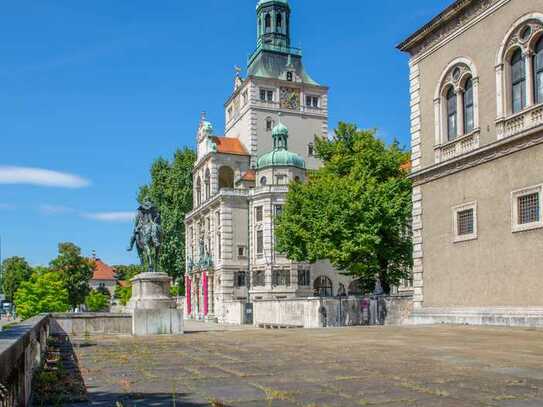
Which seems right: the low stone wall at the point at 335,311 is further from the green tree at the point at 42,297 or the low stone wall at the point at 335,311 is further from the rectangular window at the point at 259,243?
the green tree at the point at 42,297

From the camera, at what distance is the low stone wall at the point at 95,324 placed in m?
22.3

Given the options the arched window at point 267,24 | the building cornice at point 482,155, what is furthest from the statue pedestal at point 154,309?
the arched window at point 267,24

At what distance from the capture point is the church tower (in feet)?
216

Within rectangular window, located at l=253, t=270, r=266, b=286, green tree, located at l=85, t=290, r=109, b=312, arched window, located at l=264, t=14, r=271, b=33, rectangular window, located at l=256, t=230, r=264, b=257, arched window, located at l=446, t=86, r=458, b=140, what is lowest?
green tree, located at l=85, t=290, r=109, b=312

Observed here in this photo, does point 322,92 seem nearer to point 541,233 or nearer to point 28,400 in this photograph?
point 541,233

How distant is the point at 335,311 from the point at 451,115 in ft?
49.4

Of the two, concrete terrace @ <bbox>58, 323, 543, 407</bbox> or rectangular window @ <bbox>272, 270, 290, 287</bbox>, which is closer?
concrete terrace @ <bbox>58, 323, 543, 407</bbox>

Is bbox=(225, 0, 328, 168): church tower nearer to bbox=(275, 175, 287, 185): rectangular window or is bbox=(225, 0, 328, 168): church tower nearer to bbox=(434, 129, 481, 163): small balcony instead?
bbox=(275, 175, 287, 185): rectangular window

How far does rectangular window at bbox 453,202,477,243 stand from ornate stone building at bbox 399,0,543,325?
0.04 metres

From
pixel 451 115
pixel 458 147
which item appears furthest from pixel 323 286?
pixel 458 147

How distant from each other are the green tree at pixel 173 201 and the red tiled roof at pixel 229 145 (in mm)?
11043

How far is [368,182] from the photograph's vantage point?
38688 millimetres

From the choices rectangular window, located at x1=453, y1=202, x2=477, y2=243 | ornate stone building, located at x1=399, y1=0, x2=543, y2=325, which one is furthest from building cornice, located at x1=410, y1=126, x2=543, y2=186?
rectangular window, located at x1=453, y1=202, x2=477, y2=243

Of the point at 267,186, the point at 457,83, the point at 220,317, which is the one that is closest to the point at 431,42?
the point at 457,83
